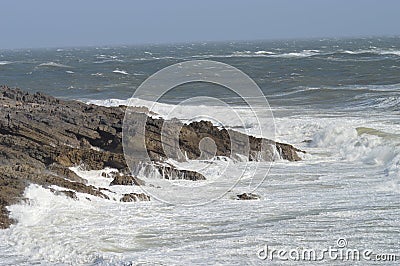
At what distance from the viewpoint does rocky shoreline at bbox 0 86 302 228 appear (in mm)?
10445

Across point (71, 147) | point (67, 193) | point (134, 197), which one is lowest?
point (134, 197)

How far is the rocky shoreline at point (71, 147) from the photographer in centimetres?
1045

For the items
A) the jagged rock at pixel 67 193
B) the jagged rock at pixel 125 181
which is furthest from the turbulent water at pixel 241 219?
the jagged rock at pixel 125 181

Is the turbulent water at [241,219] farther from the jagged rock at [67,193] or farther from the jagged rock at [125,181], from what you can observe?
the jagged rock at [125,181]

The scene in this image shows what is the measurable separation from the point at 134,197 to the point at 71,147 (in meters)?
2.84

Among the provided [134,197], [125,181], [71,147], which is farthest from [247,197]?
[71,147]

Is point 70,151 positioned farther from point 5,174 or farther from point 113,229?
point 113,229

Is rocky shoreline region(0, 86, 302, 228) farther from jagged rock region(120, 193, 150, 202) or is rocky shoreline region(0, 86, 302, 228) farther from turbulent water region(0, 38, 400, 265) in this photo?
turbulent water region(0, 38, 400, 265)

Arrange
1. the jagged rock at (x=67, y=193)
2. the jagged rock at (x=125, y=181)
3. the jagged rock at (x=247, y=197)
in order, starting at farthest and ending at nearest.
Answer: the jagged rock at (x=125, y=181) < the jagged rock at (x=247, y=197) < the jagged rock at (x=67, y=193)

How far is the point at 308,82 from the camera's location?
1529 inches

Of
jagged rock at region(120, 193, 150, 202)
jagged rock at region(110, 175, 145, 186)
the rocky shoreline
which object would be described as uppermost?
the rocky shoreline

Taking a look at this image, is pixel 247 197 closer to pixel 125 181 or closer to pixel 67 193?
pixel 125 181

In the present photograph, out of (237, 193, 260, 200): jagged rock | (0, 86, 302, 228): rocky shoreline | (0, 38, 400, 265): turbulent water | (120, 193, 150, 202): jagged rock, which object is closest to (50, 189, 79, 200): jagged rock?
(0, 86, 302, 228): rocky shoreline

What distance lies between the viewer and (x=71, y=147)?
12727 mm
